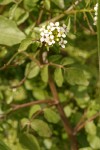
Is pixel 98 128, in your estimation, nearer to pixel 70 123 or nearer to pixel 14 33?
pixel 70 123

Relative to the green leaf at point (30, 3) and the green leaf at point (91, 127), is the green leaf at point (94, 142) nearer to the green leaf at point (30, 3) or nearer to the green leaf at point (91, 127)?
the green leaf at point (91, 127)

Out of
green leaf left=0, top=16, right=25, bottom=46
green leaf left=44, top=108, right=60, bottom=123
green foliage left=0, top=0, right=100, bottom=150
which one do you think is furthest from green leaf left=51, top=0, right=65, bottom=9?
green leaf left=44, top=108, right=60, bottom=123

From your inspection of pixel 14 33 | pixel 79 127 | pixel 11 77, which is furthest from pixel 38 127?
pixel 11 77

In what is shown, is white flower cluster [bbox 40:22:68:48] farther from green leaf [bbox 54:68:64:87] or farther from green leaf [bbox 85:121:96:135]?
green leaf [bbox 85:121:96:135]

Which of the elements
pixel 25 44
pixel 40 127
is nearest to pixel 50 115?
pixel 40 127

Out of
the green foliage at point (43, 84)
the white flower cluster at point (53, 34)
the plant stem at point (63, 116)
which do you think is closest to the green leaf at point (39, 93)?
the green foliage at point (43, 84)

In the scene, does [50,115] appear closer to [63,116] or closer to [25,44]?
[63,116]
